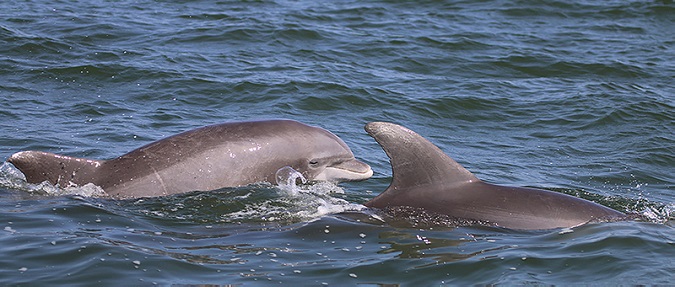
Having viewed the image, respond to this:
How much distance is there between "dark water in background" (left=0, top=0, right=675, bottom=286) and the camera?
28.3ft

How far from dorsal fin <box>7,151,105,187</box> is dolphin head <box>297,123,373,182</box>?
7.65 ft

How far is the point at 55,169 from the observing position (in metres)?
10.4

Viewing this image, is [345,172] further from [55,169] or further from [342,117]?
[342,117]

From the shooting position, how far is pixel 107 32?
70.8 feet

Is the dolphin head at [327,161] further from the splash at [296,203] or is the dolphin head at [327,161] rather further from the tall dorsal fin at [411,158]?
the tall dorsal fin at [411,158]

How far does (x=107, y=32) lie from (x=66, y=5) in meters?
3.03

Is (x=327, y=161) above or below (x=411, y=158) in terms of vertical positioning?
below

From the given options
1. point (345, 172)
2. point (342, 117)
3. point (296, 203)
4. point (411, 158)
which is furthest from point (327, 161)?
point (342, 117)

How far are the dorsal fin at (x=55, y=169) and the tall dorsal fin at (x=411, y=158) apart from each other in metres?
3.13

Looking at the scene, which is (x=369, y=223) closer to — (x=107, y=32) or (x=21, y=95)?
(x=21, y=95)

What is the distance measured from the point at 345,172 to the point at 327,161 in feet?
0.87

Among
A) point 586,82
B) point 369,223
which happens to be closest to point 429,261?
point 369,223

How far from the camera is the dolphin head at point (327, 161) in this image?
11.3 metres

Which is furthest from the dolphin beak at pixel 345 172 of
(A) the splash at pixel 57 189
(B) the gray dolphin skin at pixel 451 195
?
(A) the splash at pixel 57 189
